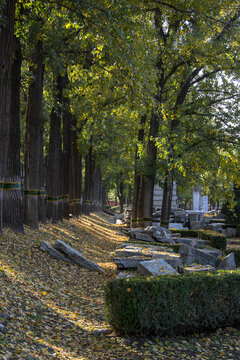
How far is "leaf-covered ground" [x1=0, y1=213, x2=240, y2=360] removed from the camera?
529 cm

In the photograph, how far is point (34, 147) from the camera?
13.4 meters

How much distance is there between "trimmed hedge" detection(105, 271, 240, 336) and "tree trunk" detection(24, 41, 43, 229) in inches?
294

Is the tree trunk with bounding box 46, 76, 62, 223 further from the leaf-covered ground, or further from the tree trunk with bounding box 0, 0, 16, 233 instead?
the leaf-covered ground

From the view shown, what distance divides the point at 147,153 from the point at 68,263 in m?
9.35

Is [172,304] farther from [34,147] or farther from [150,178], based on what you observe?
[150,178]

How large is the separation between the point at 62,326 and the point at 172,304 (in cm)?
184

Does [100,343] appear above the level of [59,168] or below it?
below

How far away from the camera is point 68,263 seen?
10.9 metres

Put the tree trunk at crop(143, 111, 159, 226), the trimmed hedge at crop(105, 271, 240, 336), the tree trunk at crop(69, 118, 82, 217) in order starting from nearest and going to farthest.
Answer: the trimmed hedge at crop(105, 271, 240, 336) → the tree trunk at crop(143, 111, 159, 226) → the tree trunk at crop(69, 118, 82, 217)

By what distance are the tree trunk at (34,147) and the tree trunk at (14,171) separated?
160 cm

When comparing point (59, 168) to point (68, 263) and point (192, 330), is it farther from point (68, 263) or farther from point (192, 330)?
point (192, 330)

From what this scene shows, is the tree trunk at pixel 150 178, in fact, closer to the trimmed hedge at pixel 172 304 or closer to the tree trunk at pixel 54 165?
the tree trunk at pixel 54 165

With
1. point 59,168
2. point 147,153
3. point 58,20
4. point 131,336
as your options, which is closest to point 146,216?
point 147,153

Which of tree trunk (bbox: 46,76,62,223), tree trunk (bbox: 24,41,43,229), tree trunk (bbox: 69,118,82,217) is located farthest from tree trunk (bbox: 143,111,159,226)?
tree trunk (bbox: 24,41,43,229)
